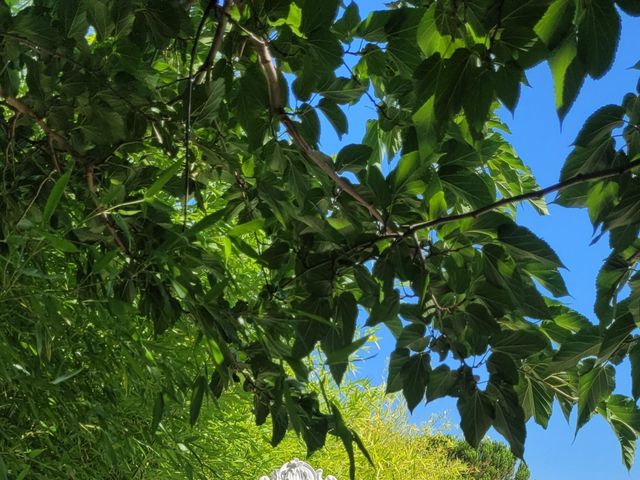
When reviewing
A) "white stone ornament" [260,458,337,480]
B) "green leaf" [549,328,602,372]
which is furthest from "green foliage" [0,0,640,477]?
"white stone ornament" [260,458,337,480]

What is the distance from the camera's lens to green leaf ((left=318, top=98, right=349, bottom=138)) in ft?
2.64

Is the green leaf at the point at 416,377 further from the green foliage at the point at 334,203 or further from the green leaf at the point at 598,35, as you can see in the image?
the green leaf at the point at 598,35

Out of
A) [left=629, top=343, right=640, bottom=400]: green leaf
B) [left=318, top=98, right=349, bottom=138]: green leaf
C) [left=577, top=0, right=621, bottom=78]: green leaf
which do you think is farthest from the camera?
[left=318, top=98, right=349, bottom=138]: green leaf

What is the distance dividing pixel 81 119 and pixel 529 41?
0.57 m

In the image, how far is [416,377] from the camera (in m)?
0.76

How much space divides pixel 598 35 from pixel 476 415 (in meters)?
0.39

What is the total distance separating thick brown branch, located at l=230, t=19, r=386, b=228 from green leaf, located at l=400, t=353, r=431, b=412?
0.48ft

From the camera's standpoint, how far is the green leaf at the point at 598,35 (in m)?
0.48

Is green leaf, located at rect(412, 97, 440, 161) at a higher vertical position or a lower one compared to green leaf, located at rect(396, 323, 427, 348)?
higher

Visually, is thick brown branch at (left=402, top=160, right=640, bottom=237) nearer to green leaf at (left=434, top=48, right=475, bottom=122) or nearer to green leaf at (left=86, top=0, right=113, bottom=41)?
green leaf at (left=434, top=48, right=475, bottom=122)

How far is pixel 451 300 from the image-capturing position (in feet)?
2.48

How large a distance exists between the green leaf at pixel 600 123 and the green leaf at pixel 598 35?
0.13 meters

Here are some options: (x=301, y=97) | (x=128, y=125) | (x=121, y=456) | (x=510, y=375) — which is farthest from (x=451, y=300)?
(x=121, y=456)

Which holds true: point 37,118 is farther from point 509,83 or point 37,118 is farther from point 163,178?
point 509,83
